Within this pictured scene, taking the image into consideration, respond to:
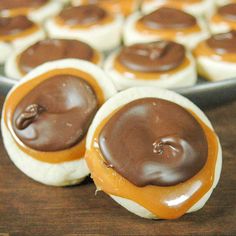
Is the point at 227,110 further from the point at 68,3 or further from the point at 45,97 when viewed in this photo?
the point at 68,3

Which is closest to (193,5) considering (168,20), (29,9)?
(168,20)

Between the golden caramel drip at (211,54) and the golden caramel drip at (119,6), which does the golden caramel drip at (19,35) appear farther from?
the golden caramel drip at (211,54)

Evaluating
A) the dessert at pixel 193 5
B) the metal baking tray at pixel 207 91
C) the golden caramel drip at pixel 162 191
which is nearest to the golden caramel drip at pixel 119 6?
the dessert at pixel 193 5

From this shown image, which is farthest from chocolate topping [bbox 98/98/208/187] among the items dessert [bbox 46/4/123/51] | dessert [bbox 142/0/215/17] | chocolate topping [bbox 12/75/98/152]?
dessert [bbox 142/0/215/17]

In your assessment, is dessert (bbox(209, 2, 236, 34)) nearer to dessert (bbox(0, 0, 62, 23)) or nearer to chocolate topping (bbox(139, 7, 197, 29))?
chocolate topping (bbox(139, 7, 197, 29))

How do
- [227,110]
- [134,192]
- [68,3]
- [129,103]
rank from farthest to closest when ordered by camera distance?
1. [68,3]
2. [227,110]
3. [129,103]
4. [134,192]

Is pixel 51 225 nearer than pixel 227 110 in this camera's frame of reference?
Yes

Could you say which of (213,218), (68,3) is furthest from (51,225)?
(68,3)

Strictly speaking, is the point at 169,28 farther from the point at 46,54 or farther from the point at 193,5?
the point at 46,54
